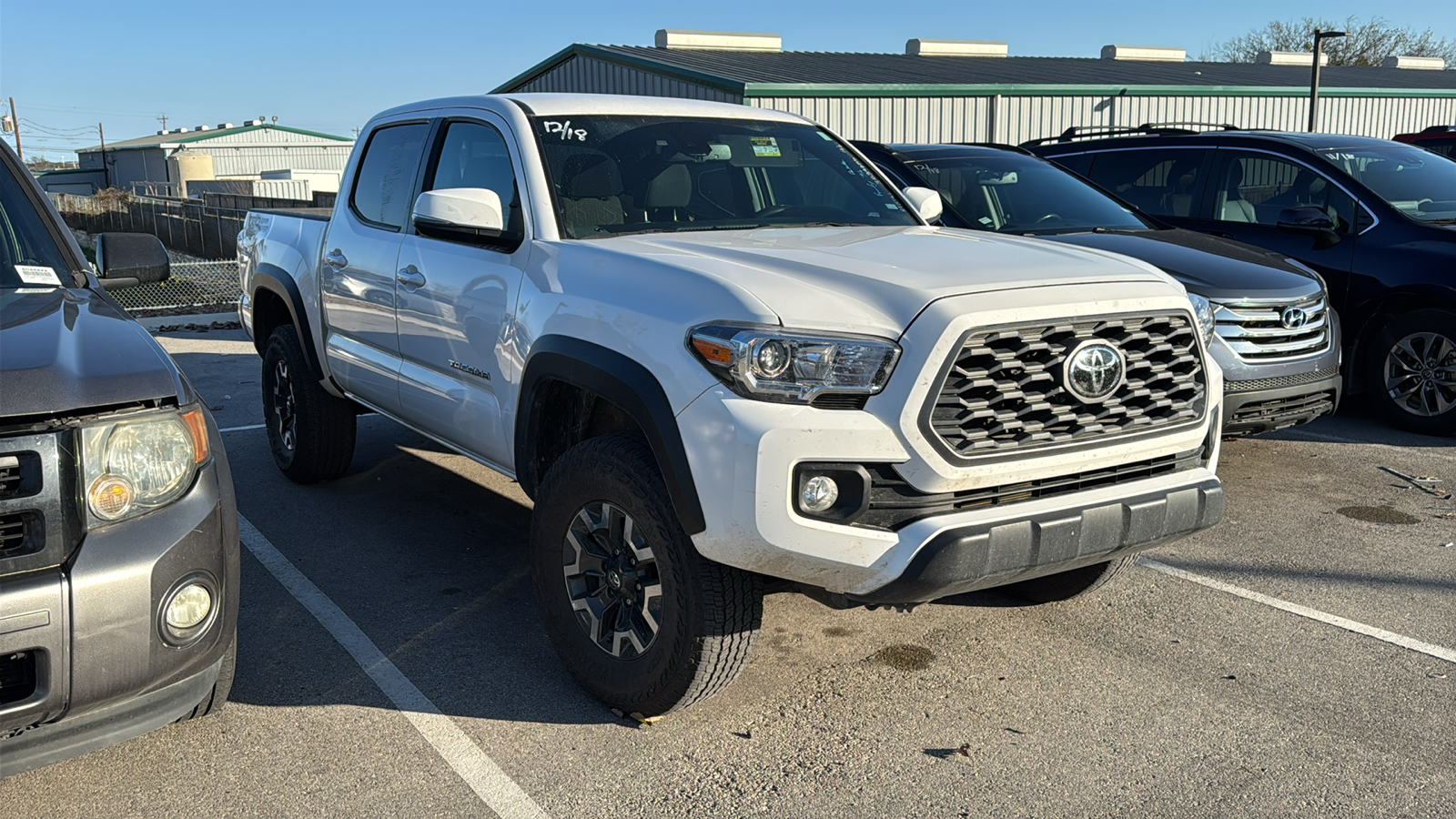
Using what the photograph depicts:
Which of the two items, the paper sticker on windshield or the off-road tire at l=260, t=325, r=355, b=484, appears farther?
the off-road tire at l=260, t=325, r=355, b=484

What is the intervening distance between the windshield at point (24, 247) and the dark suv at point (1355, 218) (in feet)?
22.3

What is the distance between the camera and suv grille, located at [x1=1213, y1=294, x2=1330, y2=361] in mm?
5941

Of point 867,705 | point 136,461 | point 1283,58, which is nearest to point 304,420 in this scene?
point 136,461

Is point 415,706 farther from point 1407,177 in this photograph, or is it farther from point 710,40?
point 710,40

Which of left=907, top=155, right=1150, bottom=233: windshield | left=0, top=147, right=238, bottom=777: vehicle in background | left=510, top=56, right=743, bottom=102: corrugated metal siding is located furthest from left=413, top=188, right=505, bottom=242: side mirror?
left=510, top=56, right=743, bottom=102: corrugated metal siding

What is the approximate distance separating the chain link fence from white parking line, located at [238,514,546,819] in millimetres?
10712

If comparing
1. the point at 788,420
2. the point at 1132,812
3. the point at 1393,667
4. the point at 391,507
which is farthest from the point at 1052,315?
the point at 391,507

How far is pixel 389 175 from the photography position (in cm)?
525

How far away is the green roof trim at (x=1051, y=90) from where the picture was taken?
762 inches

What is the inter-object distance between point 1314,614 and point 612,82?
20.1 metres

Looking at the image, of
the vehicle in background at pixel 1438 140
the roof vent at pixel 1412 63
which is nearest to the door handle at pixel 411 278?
the vehicle in background at pixel 1438 140

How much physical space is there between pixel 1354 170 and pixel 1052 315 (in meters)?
5.94

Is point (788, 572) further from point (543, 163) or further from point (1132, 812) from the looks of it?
point (543, 163)

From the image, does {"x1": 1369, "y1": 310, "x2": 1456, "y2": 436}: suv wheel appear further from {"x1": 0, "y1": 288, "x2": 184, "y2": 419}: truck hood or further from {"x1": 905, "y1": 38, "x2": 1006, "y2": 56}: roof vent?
{"x1": 905, "y1": 38, "x2": 1006, "y2": 56}: roof vent
